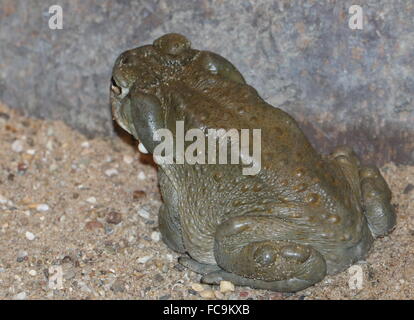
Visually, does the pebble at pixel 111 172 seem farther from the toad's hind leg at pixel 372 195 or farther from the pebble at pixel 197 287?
the toad's hind leg at pixel 372 195

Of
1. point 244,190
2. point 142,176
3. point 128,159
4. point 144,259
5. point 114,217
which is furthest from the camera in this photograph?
point 128,159

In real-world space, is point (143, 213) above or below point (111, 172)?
below

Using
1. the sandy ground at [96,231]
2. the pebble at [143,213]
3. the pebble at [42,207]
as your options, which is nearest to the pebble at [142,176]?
the sandy ground at [96,231]

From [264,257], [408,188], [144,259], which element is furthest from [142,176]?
[408,188]

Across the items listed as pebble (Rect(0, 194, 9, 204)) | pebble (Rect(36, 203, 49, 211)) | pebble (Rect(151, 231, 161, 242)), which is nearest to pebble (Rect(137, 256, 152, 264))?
pebble (Rect(151, 231, 161, 242))

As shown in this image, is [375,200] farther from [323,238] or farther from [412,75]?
[412,75]

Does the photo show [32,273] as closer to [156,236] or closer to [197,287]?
[156,236]

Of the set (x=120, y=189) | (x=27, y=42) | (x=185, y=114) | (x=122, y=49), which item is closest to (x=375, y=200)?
(x=185, y=114)

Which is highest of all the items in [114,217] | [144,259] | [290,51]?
[290,51]
